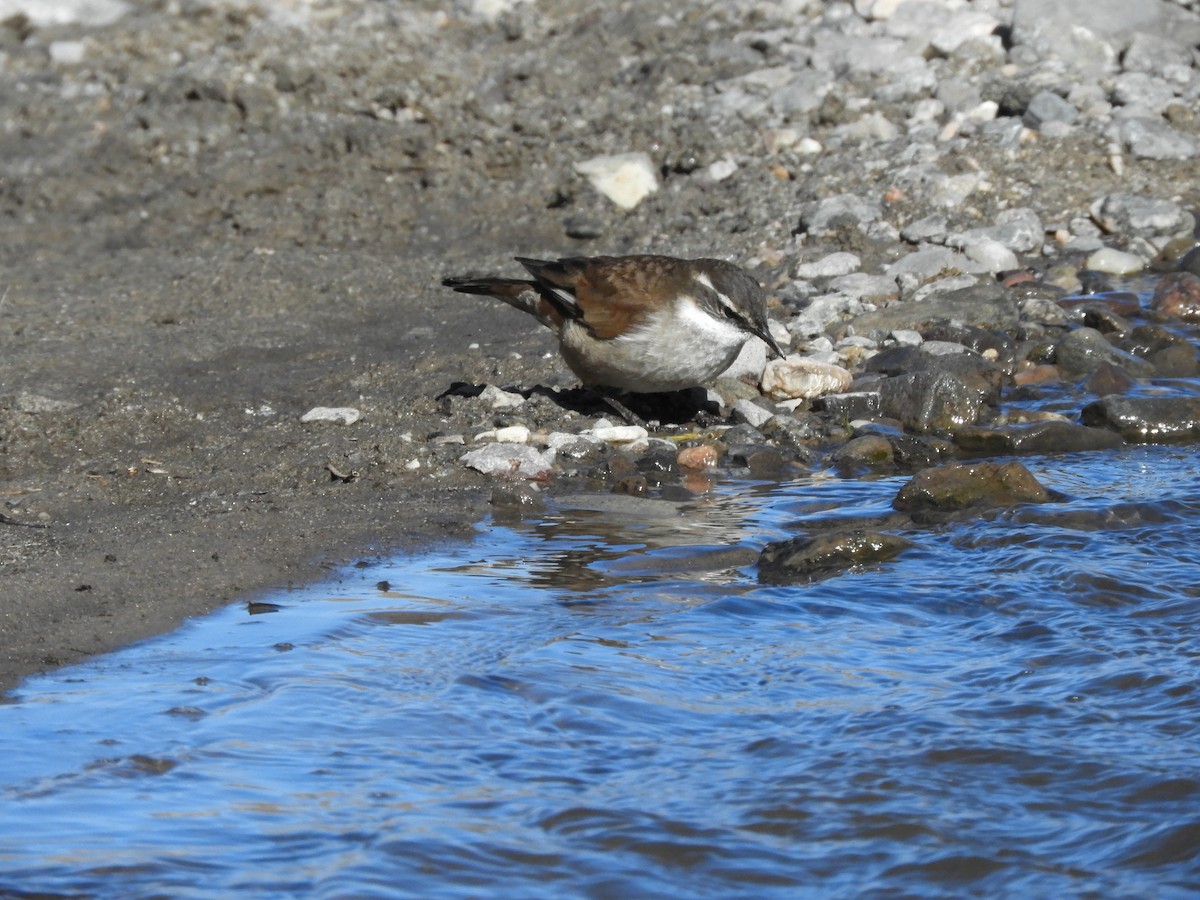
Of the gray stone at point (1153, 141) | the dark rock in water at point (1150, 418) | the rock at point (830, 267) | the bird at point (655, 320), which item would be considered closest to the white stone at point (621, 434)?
the bird at point (655, 320)

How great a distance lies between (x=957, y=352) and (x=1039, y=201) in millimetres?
2568

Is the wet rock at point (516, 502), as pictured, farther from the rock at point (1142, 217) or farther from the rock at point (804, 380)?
the rock at point (1142, 217)

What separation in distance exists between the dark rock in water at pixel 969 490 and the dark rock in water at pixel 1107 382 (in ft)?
5.65

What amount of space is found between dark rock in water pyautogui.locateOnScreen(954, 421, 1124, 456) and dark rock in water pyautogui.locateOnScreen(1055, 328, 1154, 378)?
99 centimetres

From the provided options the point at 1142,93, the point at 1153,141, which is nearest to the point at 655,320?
the point at 1153,141

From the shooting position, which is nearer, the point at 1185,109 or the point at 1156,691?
the point at 1156,691

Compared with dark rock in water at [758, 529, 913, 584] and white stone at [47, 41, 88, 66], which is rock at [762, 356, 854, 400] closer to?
dark rock in water at [758, 529, 913, 584]

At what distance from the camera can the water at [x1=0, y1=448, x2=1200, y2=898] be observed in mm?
3742

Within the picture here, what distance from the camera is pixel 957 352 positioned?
8539 millimetres

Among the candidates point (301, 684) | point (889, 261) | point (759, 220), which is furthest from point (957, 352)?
point (301, 684)

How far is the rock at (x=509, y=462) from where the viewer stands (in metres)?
7.17

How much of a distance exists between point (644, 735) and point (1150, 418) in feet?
13.8

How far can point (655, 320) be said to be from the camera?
24.5ft

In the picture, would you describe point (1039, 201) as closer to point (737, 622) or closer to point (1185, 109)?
point (1185, 109)
